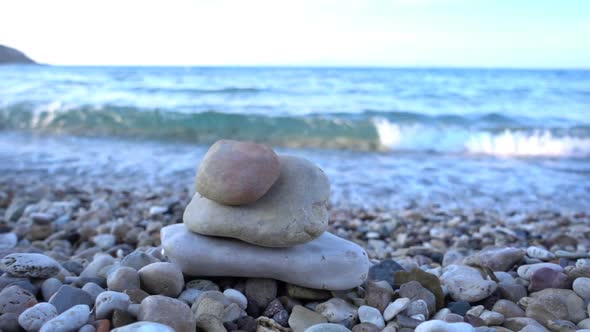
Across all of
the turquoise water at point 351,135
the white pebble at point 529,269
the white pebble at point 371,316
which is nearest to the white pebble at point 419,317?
the white pebble at point 371,316

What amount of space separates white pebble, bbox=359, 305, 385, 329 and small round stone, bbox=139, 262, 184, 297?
75cm

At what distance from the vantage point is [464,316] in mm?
2096

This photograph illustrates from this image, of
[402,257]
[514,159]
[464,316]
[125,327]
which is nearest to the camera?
[125,327]

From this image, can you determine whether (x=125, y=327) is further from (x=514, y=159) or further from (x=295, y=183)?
(x=514, y=159)

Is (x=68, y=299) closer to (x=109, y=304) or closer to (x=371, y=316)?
(x=109, y=304)

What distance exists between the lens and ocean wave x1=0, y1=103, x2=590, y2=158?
1092 centimetres

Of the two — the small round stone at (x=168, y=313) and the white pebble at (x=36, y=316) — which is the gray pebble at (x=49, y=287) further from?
the small round stone at (x=168, y=313)

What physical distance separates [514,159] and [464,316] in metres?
7.85

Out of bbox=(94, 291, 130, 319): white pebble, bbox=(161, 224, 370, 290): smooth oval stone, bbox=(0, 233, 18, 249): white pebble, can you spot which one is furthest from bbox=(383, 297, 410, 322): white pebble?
bbox=(0, 233, 18, 249): white pebble

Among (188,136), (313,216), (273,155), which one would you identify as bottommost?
(188,136)

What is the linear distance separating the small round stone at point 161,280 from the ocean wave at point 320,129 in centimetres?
854

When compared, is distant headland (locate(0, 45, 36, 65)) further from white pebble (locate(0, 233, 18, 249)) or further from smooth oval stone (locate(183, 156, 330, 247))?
smooth oval stone (locate(183, 156, 330, 247))

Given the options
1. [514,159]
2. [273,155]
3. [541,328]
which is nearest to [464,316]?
[541,328]

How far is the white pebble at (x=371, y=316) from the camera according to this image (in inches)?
79.0
